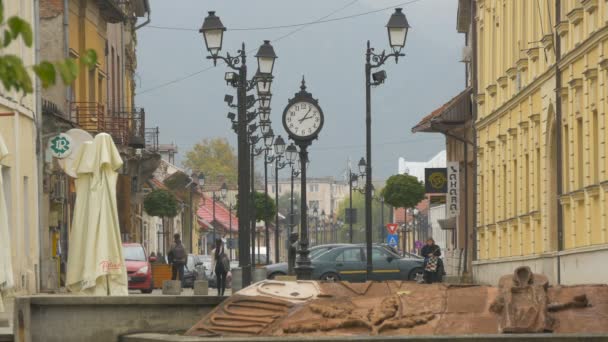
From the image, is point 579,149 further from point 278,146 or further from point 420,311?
point 278,146

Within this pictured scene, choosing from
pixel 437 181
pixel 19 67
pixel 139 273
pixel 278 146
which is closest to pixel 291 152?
pixel 278 146

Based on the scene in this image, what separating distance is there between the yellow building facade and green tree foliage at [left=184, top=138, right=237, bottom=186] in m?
124

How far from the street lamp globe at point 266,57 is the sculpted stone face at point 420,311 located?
26449 millimetres

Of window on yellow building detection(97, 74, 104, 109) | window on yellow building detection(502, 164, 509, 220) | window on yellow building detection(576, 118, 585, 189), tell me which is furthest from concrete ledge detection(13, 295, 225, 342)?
window on yellow building detection(97, 74, 104, 109)

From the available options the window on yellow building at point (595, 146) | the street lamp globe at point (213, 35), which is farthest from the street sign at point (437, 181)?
the window on yellow building at point (595, 146)

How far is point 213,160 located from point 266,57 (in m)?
139

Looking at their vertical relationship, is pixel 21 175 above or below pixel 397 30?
below

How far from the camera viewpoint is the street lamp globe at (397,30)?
3528 centimetres

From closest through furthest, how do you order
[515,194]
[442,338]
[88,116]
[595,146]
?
[442,338]
[595,146]
[515,194]
[88,116]

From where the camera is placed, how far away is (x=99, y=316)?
12.3 metres

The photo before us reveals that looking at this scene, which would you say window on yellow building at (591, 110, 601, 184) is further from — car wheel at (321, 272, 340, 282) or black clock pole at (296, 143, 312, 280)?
car wheel at (321, 272, 340, 282)

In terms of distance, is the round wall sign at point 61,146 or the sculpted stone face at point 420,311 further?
the round wall sign at point 61,146

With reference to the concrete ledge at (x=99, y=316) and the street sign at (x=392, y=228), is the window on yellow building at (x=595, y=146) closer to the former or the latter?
the concrete ledge at (x=99, y=316)

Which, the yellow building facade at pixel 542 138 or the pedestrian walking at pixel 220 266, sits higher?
the yellow building facade at pixel 542 138
